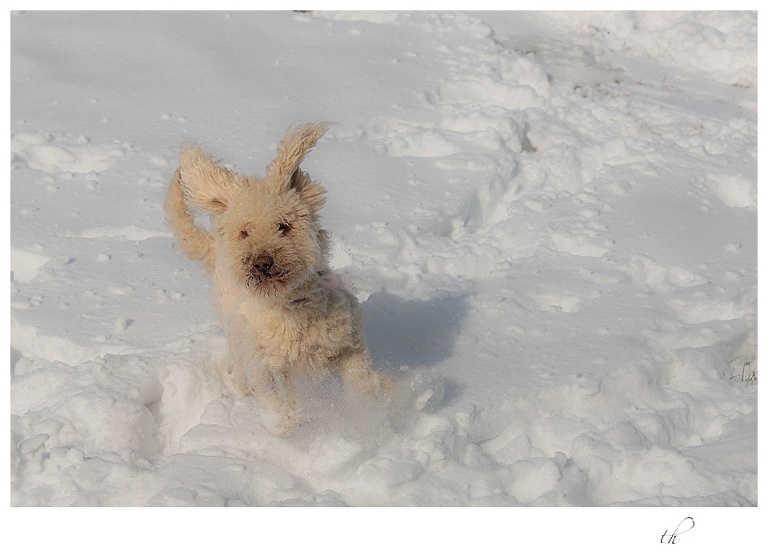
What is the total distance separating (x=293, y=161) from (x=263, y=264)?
50 cm

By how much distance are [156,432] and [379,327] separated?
131 centimetres

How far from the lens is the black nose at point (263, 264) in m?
3.41

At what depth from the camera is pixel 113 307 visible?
16.0ft

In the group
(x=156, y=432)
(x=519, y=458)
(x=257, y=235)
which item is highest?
(x=257, y=235)

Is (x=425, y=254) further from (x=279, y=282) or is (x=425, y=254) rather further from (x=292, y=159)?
(x=279, y=282)

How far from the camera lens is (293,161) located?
144 inches

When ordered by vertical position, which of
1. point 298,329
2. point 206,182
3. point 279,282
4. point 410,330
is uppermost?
point 206,182

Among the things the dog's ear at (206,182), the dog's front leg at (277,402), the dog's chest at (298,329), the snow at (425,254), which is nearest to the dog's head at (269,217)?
the dog's ear at (206,182)

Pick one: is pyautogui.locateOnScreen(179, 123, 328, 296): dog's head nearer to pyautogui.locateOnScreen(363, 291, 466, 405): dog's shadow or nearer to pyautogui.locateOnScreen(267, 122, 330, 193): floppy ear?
pyautogui.locateOnScreen(267, 122, 330, 193): floppy ear

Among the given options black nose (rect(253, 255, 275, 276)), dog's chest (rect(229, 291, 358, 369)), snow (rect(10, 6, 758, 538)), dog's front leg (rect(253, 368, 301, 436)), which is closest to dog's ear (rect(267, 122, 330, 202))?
black nose (rect(253, 255, 275, 276))

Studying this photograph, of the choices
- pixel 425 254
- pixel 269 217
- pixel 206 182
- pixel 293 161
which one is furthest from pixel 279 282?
pixel 425 254
